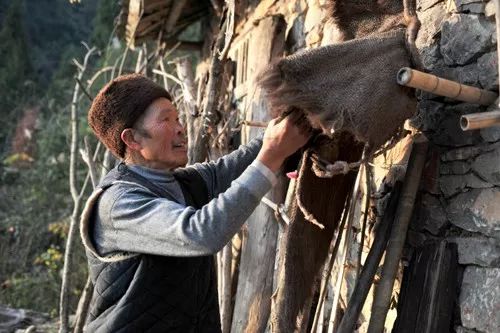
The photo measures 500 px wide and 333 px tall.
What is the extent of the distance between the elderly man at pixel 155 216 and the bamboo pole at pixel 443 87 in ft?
1.09

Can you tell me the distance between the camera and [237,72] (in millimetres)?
4453

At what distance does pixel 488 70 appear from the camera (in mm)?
1730

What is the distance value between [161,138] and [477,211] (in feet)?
3.32

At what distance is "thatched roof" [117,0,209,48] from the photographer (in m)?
5.34

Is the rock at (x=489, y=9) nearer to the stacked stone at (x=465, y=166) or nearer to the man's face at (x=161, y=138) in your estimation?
the stacked stone at (x=465, y=166)

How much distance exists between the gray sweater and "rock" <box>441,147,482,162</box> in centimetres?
61

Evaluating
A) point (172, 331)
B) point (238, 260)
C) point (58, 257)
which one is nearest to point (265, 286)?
point (238, 260)

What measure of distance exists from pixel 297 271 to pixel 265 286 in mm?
1225

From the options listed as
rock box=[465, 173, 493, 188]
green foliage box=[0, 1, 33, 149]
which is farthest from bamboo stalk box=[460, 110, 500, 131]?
green foliage box=[0, 1, 33, 149]

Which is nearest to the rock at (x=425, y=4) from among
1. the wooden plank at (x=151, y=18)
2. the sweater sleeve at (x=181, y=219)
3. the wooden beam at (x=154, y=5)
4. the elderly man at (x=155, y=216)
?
the elderly man at (x=155, y=216)

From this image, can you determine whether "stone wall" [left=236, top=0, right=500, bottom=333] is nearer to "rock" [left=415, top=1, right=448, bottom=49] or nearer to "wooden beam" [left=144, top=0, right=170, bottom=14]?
"rock" [left=415, top=1, right=448, bottom=49]

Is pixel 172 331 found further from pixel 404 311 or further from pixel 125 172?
pixel 404 311

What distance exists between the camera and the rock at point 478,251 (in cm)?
165

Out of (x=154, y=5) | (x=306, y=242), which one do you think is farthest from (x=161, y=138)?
(x=154, y=5)
